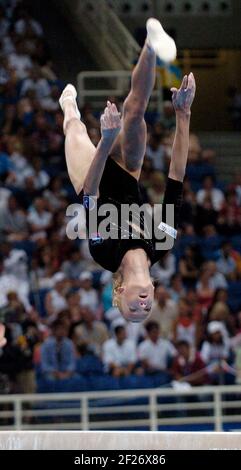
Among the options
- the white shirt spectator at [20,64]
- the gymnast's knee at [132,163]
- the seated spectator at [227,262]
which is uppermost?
the white shirt spectator at [20,64]

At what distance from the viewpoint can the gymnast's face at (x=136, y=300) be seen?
7.38 meters

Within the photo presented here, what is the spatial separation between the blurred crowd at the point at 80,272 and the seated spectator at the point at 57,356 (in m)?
0.01

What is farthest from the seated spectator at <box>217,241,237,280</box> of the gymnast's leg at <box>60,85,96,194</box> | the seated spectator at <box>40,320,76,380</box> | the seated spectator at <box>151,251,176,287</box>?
the gymnast's leg at <box>60,85,96,194</box>

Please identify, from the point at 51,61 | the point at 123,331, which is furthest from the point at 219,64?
the point at 123,331

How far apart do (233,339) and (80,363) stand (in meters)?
1.78

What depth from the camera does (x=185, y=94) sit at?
7508mm

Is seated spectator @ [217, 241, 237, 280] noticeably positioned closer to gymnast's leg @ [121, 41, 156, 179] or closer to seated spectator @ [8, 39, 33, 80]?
seated spectator @ [8, 39, 33, 80]

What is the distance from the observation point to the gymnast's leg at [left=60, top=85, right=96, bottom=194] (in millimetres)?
7906

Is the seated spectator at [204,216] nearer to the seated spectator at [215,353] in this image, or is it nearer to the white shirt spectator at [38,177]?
the white shirt spectator at [38,177]

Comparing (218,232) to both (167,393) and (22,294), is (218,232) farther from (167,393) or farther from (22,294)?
(167,393)

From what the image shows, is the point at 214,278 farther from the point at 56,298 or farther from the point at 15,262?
the point at 15,262

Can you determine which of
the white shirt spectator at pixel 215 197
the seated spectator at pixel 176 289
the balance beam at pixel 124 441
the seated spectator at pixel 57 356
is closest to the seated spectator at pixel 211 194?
the white shirt spectator at pixel 215 197

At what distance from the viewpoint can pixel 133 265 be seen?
7457 millimetres

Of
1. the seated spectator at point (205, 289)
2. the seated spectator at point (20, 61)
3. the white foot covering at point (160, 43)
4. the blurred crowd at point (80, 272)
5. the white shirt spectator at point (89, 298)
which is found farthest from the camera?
the seated spectator at point (20, 61)
